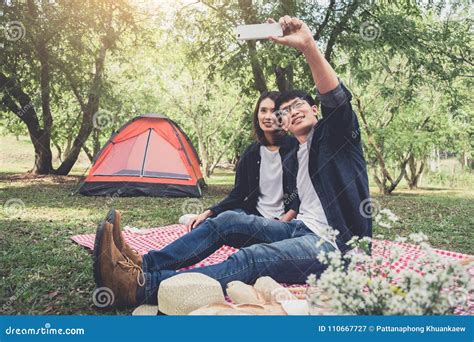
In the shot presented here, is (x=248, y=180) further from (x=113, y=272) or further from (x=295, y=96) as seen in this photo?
(x=113, y=272)

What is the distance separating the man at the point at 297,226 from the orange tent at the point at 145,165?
127 inches

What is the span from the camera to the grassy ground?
5.43 feet

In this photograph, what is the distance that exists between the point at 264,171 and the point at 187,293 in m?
0.92

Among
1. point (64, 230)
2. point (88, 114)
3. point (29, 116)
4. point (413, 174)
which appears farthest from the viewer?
→ point (413, 174)

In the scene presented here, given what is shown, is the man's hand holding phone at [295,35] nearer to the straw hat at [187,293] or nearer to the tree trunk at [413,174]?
the straw hat at [187,293]

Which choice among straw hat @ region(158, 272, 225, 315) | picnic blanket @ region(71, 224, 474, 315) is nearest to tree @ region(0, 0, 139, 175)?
picnic blanket @ region(71, 224, 474, 315)

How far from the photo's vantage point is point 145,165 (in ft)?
16.4

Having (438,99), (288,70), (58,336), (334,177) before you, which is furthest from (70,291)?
(438,99)

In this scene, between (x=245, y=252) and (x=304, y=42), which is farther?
(x=245, y=252)

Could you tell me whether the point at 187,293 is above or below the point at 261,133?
below

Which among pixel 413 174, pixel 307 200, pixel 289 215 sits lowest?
pixel 413 174

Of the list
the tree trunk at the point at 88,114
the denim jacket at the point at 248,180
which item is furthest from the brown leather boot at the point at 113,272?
the tree trunk at the point at 88,114

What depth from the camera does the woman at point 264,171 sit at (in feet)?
7.06

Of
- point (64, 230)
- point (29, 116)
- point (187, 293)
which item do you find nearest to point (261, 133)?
point (187, 293)
